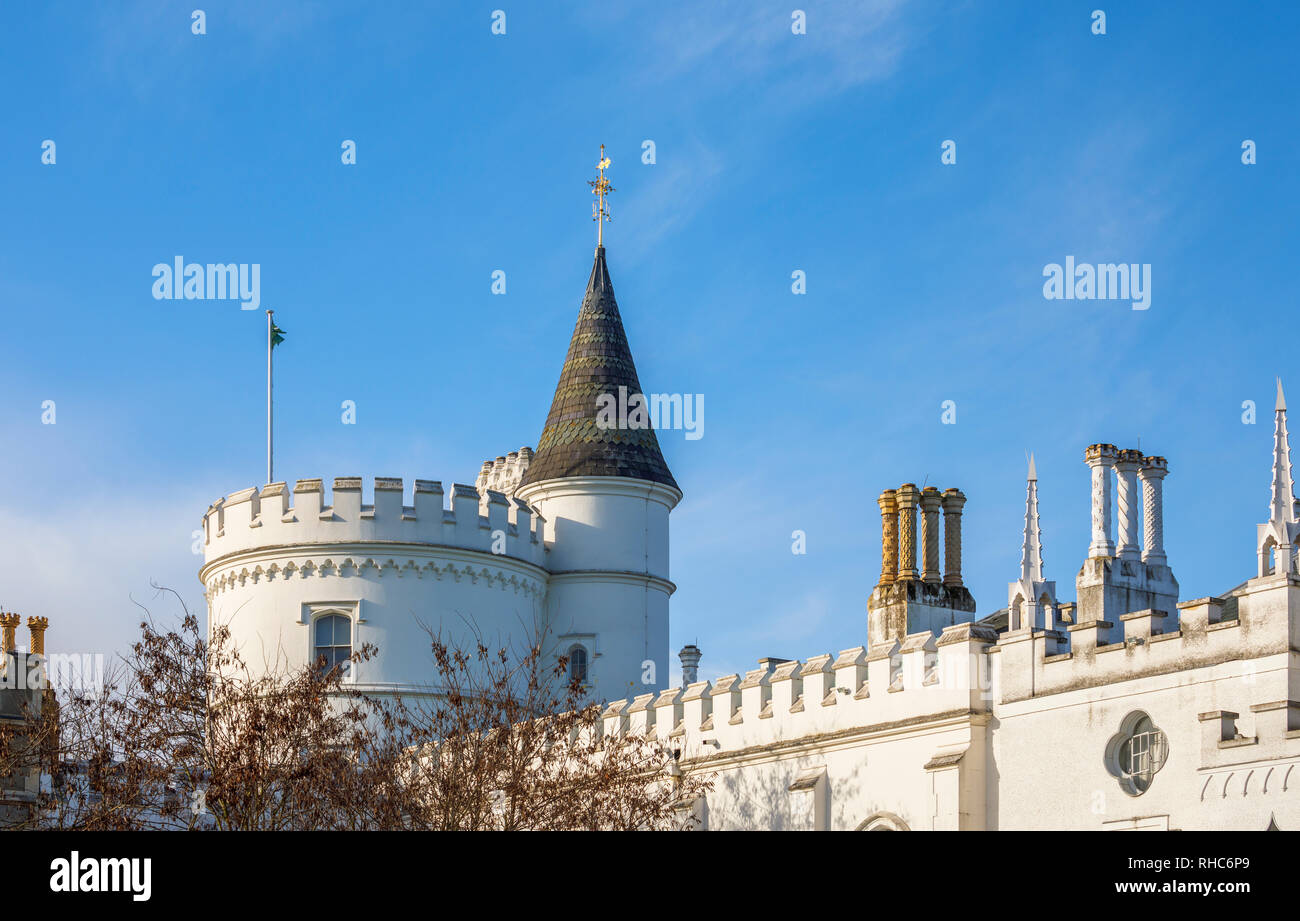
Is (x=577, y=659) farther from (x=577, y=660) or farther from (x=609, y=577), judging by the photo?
(x=609, y=577)

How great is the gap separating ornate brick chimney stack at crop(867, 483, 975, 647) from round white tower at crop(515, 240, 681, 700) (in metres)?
7.97

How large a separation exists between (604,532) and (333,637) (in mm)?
6741

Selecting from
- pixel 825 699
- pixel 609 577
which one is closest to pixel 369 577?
pixel 609 577

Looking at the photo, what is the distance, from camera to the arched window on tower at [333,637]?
42.8 metres

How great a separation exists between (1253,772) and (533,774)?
402 inches

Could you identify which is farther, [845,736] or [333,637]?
[333,637]

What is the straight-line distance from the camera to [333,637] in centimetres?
4300

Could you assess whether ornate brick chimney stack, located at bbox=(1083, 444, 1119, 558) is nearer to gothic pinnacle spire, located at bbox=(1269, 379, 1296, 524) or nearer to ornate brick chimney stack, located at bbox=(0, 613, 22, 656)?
gothic pinnacle spire, located at bbox=(1269, 379, 1296, 524)

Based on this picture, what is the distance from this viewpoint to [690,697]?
112 ft

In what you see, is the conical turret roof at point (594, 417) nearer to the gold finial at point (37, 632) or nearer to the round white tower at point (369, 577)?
the round white tower at point (369, 577)

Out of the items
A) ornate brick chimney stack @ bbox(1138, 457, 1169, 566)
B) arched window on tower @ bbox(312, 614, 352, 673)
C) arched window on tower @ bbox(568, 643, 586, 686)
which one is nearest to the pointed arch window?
arched window on tower @ bbox(568, 643, 586, 686)

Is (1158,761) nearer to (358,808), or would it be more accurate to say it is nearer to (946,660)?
(946,660)

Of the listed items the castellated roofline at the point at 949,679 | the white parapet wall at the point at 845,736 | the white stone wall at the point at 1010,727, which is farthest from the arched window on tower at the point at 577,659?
the white parapet wall at the point at 845,736
